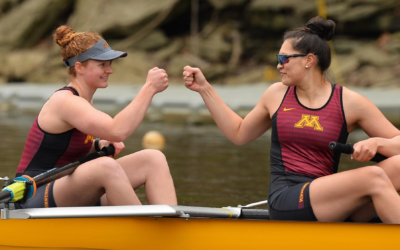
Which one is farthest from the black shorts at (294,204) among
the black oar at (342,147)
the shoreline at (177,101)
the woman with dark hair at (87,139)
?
the shoreline at (177,101)

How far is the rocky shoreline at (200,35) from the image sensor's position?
16281mm

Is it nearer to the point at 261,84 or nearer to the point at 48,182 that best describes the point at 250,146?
the point at 261,84

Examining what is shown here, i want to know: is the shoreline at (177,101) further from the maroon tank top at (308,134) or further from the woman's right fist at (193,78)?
the maroon tank top at (308,134)

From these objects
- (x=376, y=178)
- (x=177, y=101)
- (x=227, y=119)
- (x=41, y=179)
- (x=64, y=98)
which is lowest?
(x=376, y=178)

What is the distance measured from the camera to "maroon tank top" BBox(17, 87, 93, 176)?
12.0 feet

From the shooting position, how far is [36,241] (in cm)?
352

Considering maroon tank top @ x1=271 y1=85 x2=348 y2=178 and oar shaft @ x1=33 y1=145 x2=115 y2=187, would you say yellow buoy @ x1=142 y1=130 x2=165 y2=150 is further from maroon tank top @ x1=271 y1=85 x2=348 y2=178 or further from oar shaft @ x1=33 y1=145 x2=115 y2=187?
maroon tank top @ x1=271 y1=85 x2=348 y2=178

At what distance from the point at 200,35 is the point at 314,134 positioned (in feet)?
49.8

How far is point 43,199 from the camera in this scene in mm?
3652

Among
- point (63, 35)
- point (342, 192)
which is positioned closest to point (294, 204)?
point (342, 192)

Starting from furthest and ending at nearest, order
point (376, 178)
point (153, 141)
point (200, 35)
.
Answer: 1. point (200, 35)
2. point (153, 141)
3. point (376, 178)

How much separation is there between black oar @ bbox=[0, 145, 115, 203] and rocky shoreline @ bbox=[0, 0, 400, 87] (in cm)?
1254

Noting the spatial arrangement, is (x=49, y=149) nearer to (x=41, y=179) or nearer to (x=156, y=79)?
(x=41, y=179)

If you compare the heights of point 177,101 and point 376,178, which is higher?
point 177,101
